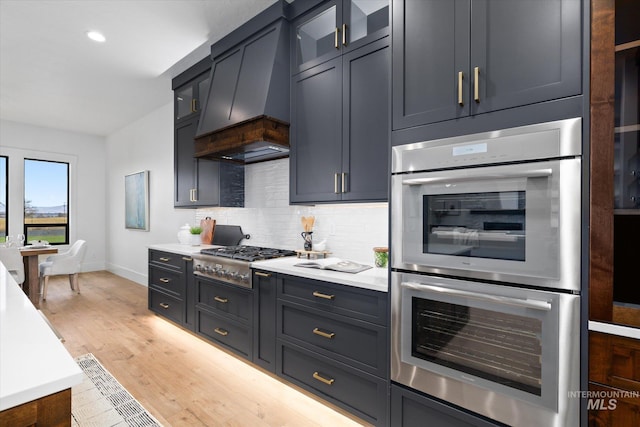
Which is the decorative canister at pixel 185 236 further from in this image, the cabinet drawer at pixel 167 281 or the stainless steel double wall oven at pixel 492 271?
the stainless steel double wall oven at pixel 492 271

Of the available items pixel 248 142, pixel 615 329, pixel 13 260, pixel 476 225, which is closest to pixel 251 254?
pixel 248 142

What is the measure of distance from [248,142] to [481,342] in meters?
2.22

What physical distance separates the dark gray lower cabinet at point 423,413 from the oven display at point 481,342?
20cm

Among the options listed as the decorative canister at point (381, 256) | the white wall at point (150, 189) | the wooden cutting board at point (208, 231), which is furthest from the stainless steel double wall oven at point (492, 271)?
the white wall at point (150, 189)

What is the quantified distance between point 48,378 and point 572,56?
191 cm

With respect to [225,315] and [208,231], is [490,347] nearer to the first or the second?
[225,315]

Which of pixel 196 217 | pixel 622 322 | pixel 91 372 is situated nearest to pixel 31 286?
pixel 196 217

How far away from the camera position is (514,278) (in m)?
1.36

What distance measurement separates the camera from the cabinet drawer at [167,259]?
348 centimetres

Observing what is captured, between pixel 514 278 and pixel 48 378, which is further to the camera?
pixel 514 278

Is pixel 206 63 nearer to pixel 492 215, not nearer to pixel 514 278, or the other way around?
pixel 492 215

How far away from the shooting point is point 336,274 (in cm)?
210

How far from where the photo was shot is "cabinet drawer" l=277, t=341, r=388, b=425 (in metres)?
1.84

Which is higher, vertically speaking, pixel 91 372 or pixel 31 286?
pixel 31 286
